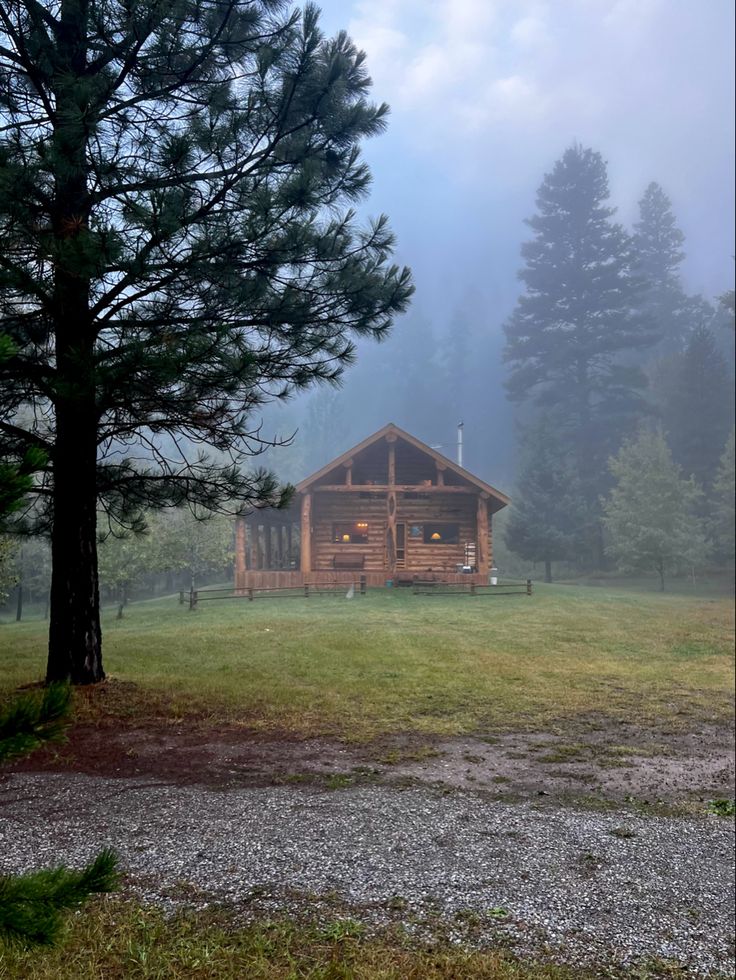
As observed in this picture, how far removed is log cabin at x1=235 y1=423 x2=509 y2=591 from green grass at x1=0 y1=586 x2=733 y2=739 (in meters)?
6.67

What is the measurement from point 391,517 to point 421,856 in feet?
75.9

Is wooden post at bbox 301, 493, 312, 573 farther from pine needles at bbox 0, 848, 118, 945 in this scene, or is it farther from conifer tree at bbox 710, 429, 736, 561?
pine needles at bbox 0, 848, 118, 945

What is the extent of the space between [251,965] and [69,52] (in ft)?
32.6

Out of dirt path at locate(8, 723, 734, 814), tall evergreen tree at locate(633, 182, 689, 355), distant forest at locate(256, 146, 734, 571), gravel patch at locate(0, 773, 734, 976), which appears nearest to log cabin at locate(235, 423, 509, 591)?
distant forest at locate(256, 146, 734, 571)

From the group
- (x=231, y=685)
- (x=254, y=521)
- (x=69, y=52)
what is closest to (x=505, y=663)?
(x=231, y=685)

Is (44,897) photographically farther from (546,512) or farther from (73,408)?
(546,512)

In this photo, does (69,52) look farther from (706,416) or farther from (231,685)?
(706,416)

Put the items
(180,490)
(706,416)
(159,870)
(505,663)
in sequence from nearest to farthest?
(159,870) → (180,490) → (505,663) → (706,416)

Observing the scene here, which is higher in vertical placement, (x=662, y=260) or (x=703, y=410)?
(x=662, y=260)

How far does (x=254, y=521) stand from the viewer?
1195 inches

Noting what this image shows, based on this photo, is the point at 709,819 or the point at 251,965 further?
the point at 709,819

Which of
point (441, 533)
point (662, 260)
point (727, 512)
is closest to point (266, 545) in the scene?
point (441, 533)

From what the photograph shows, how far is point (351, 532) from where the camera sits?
30.1 m

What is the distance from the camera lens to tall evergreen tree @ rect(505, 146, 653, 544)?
163ft
